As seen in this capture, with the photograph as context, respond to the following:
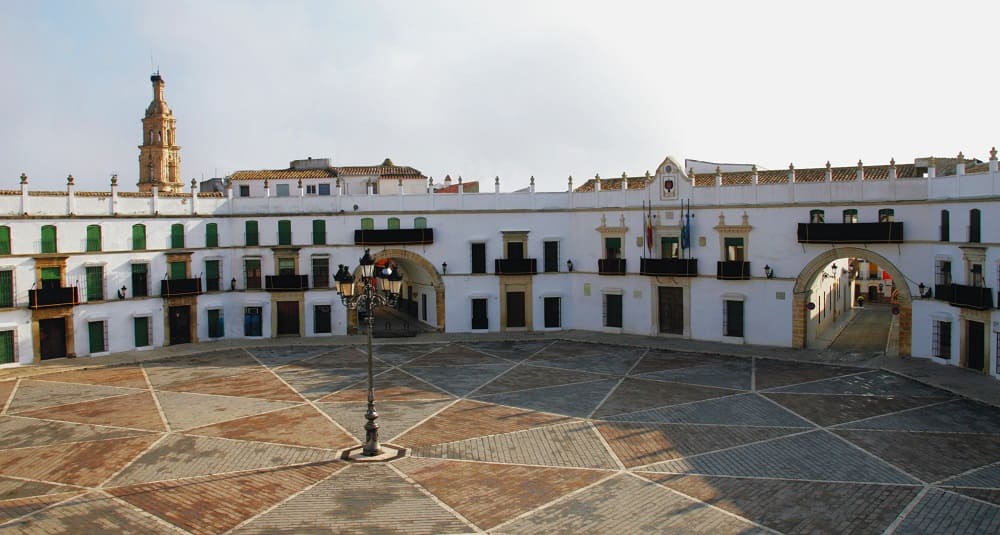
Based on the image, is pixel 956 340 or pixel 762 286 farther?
pixel 762 286

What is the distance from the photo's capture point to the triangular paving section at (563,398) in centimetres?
2589

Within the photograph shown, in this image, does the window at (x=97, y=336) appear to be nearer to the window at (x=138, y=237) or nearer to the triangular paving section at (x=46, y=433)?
the window at (x=138, y=237)

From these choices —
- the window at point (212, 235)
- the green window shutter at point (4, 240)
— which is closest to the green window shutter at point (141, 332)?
the window at point (212, 235)

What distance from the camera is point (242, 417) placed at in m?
25.3

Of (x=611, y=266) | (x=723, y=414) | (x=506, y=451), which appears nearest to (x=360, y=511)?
(x=506, y=451)

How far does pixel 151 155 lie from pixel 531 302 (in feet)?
156

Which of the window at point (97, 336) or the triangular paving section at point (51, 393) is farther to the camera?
the window at point (97, 336)

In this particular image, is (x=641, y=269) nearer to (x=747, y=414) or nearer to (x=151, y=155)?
(x=747, y=414)

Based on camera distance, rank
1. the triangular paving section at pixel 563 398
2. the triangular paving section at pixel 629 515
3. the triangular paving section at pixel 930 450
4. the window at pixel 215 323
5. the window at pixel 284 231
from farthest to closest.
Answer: the window at pixel 284 231, the window at pixel 215 323, the triangular paving section at pixel 563 398, the triangular paving section at pixel 930 450, the triangular paving section at pixel 629 515

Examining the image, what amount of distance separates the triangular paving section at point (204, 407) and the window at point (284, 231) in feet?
46.1

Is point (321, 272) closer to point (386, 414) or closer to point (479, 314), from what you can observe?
point (479, 314)

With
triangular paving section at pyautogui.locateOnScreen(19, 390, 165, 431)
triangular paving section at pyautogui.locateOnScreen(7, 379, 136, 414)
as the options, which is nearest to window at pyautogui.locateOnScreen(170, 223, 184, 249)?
triangular paving section at pyautogui.locateOnScreen(7, 379, 136, 414)

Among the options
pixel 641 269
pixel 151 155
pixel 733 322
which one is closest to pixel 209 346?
pixel 641 269

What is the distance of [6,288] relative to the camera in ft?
113
